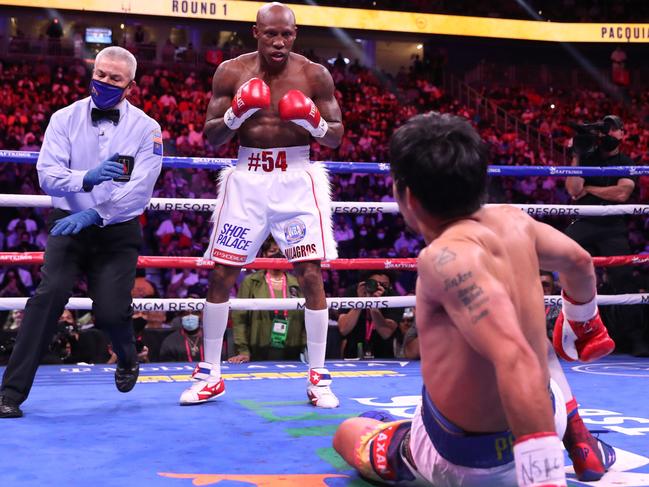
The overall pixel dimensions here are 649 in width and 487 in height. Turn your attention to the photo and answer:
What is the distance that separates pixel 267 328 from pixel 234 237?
149 centimetres

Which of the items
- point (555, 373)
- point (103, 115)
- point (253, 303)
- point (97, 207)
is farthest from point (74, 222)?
point (555, 373)

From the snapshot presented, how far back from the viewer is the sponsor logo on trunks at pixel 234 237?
8.80 ft

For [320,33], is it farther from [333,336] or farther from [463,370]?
[463,370]

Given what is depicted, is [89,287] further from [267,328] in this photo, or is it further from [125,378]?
[267,328]

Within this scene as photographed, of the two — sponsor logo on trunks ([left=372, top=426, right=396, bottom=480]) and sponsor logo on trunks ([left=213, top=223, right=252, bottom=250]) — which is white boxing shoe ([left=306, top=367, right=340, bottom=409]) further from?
sponsor logo on trunks ([left=372, top=426, right=396, bottom=480])

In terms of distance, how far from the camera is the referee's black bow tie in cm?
248

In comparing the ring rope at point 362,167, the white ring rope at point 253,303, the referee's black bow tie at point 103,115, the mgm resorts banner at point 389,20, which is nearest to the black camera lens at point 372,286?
the white ring rope at point 253,303

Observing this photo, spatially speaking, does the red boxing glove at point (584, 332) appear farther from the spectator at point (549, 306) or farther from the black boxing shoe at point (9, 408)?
the spectator at point (549, 306)

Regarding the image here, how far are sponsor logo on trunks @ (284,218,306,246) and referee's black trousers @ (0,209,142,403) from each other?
0.51m

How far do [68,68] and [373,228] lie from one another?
8.09 m

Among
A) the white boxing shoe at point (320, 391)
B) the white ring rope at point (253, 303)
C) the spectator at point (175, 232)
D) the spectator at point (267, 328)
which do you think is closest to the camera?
the white boxing shoe at point (320, 391)

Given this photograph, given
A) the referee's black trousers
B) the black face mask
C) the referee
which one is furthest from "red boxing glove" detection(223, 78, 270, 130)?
the black face mask

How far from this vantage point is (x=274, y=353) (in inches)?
159

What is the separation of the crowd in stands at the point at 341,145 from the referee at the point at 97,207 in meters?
3.39
